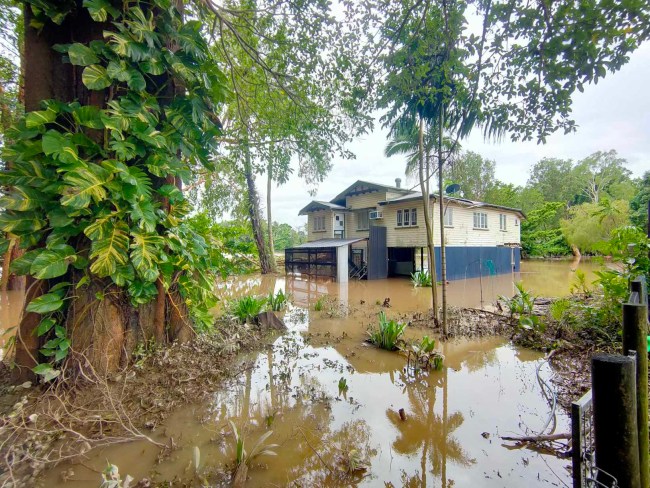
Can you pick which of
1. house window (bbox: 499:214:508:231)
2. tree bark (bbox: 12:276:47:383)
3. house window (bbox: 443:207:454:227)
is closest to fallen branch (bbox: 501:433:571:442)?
tree bark (bbox: 12:276:47:383)

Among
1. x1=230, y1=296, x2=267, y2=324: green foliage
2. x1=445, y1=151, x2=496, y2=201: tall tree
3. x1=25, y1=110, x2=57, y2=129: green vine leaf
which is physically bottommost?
x1=230, y1=296, x2=267, y2=324: green foliage

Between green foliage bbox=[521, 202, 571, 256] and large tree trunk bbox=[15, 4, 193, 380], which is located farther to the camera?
green foliage bbox=[521, 202, 571, 256]

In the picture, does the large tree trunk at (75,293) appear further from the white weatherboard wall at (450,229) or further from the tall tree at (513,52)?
the white weatherboard wall at (450,229)

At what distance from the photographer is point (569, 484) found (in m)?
2.23

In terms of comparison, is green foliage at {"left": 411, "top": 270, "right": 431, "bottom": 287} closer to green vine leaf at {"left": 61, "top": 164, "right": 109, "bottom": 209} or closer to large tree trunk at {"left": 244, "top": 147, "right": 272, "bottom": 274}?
large tree trunk at {"left": 244, "top": 147, "right": 272, "bottom": 274}

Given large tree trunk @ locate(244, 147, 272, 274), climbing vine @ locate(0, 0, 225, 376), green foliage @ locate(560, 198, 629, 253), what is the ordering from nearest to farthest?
climbing vine @ locate(0, 0, 225, 376)
large tree trunk @ locate(244, 147, 272, 274)
green foliage @ locate(560, 198, 629, 253)

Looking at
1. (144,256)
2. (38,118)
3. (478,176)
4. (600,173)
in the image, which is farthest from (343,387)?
(600,173)

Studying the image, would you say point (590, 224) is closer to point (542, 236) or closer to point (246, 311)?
point (542, 236)

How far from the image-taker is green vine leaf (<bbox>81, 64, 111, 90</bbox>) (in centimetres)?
276

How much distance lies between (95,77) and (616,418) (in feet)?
14.3

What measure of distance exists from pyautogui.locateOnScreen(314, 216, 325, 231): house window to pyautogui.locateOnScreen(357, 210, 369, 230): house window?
8.92 ft

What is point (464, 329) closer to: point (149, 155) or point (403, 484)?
point (403, 484)

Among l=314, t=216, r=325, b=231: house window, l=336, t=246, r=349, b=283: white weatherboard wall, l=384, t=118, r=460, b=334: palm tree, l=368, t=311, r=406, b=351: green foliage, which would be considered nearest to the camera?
l=368, t=311, r=406, b=351: green foliage

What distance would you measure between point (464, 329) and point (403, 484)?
4.88m
